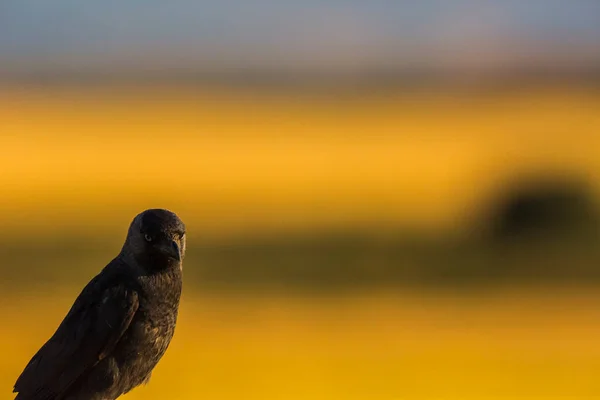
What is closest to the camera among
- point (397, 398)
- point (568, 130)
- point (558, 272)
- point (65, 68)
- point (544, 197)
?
point (397, 398)

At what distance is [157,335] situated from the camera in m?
7.91

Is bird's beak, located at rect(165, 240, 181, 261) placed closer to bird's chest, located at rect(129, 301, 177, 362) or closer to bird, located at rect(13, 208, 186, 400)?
bird, located at rect(13, 208, 186, 400)

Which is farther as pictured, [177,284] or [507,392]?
[507,392]

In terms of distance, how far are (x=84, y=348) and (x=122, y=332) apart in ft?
0.87

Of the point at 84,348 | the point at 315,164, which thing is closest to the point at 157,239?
the point at 84,348

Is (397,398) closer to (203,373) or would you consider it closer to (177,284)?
(203,373)

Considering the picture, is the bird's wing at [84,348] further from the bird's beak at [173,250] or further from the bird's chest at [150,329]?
the bird's beak at [173,250]

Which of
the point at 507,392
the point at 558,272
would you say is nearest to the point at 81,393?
the point at 507,392

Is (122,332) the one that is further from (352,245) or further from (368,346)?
(352,245)

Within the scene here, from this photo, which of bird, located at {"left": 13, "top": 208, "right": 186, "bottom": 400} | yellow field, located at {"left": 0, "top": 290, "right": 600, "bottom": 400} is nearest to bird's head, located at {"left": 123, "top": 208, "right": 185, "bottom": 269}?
bird, located at {"left": 13, "top": 208, "right": 186, "bottom": 400}

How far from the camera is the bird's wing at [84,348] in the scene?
786 centimetres

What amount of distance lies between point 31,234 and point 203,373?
1262 inches

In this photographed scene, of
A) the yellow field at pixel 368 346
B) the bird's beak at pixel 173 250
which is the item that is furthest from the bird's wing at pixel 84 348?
the yellow field at pixel 368 346

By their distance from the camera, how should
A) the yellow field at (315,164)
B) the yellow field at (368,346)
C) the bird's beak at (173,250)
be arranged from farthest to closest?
the yellow field at (315,164), the yellow field at (368,346), the bird's beak at (173,250)
